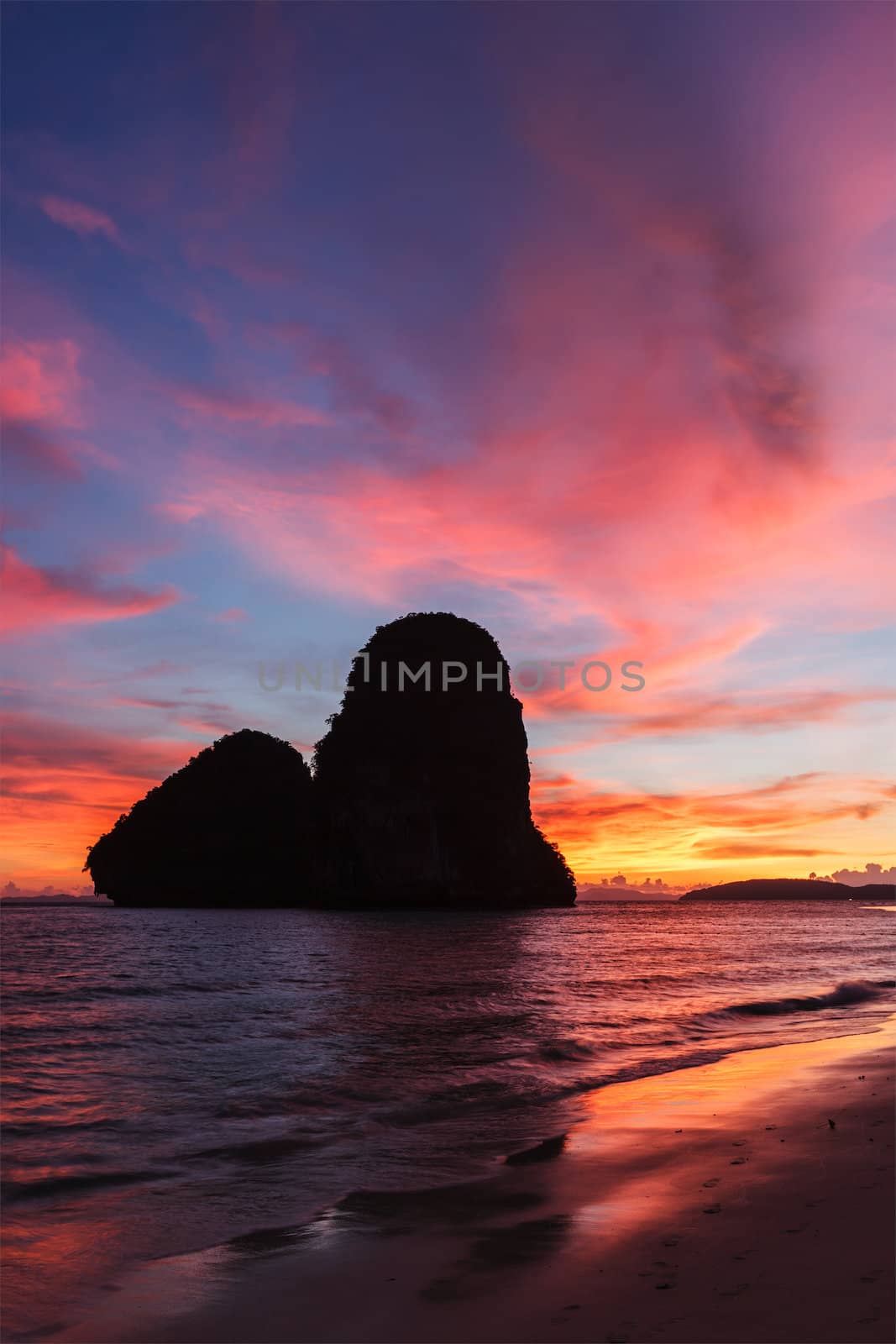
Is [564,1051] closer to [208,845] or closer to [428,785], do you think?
[428,785]

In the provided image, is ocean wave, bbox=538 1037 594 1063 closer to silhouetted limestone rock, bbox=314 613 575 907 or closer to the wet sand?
the wet sand

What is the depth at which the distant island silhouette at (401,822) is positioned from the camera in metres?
106

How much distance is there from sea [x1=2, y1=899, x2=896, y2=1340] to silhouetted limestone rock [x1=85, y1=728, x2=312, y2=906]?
338 feet

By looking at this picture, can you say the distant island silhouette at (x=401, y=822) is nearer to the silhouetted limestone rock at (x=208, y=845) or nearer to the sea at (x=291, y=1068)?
the silhouetted limestone rock at (x=208, y=845)

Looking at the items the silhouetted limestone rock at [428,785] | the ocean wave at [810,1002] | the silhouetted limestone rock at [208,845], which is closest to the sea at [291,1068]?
the ocean wave at [810,1002]

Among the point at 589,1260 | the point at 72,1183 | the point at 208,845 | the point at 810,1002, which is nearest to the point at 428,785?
the point at 208,845

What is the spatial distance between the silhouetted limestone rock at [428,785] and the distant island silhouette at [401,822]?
17 cm

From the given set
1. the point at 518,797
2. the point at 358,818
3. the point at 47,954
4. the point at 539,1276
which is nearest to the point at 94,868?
the point at 358,818

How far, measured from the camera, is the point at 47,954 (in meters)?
35.8

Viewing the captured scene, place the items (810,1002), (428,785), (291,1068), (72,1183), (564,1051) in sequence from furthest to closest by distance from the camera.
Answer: (428,785) → (810,1002) → (564,1051) → (291,1068) → (72,1183)

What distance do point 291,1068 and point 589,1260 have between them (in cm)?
947

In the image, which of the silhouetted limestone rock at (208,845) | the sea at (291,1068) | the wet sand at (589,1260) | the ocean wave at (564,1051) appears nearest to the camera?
the wet sand at (589,1260)

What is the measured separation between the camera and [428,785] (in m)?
109

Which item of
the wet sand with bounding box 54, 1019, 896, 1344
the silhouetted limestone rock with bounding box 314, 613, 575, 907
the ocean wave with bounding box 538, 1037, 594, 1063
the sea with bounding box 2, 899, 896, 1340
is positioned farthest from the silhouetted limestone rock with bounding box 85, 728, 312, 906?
the wet sand with bounding box 54, 1019, 896, 1344
